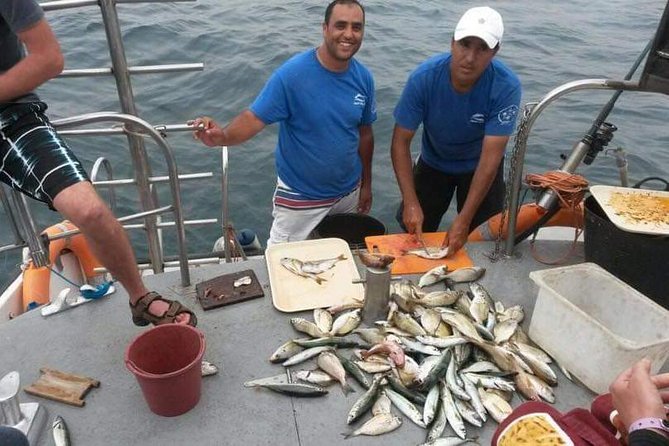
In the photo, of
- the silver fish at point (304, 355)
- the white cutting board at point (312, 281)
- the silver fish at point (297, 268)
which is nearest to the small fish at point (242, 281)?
the white cutting board at point (312, 281)

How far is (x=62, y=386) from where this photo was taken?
8.55 ft

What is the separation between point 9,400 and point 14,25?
1.77m

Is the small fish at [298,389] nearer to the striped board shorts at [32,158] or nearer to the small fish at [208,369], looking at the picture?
the small fish at [208,369]

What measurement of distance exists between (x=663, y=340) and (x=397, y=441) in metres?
1.34

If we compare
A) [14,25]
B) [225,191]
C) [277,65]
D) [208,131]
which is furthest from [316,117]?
[277,65]

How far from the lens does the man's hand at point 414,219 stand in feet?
12.7

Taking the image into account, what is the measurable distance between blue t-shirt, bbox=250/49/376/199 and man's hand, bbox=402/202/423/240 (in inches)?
24.4

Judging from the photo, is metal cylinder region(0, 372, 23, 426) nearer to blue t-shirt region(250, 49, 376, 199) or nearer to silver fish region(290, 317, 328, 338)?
silver fish region(290, 317, 328, 338)

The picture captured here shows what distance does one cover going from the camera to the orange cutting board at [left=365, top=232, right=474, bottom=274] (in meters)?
3.60

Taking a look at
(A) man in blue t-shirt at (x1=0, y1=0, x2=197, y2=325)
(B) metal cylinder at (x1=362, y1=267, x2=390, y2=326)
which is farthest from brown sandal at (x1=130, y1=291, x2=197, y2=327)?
(B) metal cylinder at (x1=362, y1=267, x2=390, y2=326)

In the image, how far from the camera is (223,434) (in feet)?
7.98

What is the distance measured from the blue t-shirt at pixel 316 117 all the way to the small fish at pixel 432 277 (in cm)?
118

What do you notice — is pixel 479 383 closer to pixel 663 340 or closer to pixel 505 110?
pixel 663 340

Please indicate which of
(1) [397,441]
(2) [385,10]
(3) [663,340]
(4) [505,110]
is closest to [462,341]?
(1) [397,441]
